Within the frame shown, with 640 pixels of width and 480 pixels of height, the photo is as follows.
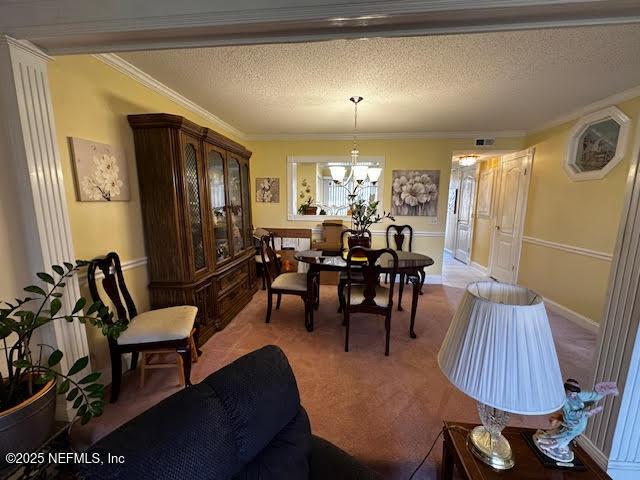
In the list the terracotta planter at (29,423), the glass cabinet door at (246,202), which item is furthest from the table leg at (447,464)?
the glass cabinet door at (246,202)

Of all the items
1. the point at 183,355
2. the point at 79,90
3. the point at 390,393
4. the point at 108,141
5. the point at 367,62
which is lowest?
the point at 390,393

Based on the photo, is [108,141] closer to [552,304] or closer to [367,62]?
[367,62]

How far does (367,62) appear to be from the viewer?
200 centimetres

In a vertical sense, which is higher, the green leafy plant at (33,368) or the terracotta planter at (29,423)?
the green leafy plant at (33,368)

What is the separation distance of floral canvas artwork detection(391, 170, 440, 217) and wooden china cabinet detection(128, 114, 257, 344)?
266cm

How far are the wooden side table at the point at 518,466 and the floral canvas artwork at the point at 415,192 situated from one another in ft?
11.8

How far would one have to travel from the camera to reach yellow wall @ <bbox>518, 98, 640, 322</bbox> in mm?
2637

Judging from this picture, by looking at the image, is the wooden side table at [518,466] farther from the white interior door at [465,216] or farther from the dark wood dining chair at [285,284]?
the white interior door at [465,216]

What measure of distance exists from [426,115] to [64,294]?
12.6 feet

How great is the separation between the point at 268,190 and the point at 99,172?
9.08 feet

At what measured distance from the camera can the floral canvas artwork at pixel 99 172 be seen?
5.74ft

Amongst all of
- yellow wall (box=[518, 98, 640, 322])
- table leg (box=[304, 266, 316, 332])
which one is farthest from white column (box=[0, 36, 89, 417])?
yellow wall (box=[518, 98, 640, 322])

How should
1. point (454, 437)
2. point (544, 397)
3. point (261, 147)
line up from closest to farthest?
point (544, 397), point (454, 437), point (261, 147)

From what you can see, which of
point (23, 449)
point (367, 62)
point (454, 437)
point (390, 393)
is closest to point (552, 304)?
point (390, 393)
